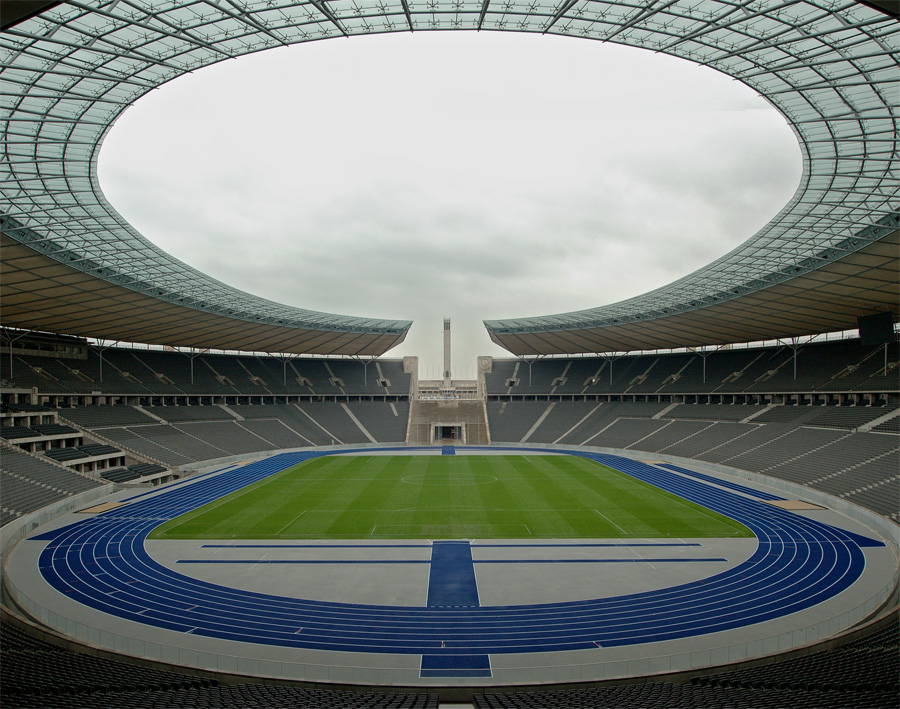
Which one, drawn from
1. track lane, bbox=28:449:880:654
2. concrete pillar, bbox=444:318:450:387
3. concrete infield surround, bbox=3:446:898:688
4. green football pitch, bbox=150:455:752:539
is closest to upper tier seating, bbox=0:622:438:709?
concrete infield surround, bbox=3:446:898:688

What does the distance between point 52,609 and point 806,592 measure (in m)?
23.5

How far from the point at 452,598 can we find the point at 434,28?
17.3 meters

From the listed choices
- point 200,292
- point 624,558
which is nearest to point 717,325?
point 624,558

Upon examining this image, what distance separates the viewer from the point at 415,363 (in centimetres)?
7812

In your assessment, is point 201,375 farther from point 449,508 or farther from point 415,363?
point 449,508

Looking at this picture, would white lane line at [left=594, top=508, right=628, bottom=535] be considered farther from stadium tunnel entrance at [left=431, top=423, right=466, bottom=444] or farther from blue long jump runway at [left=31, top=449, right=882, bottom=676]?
stadium tunnel entrance at [left=431, top=423, right=466, bottom=444]

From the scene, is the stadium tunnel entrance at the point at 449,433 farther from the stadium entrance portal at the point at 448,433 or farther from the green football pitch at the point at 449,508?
the green football pitch at the point at 449,508

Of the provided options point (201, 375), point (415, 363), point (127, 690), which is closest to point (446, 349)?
point (415, 363)

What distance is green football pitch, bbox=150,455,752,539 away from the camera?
82.3ft

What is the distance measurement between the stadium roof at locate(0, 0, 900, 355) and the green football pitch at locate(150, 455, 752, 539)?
15.8 m

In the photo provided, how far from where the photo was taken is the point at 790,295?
126 ft

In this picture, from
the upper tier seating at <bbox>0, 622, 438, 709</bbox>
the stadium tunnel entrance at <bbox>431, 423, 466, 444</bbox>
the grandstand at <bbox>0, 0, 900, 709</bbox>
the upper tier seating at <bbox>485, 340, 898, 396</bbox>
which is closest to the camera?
the upper tier seating at <bbox>0, 622, 438, 709</bbox>

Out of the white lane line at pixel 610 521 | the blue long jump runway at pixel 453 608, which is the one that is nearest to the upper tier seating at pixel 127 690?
the blue long jump runway at pixel 453 608

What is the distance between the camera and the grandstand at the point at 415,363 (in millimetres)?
12227
